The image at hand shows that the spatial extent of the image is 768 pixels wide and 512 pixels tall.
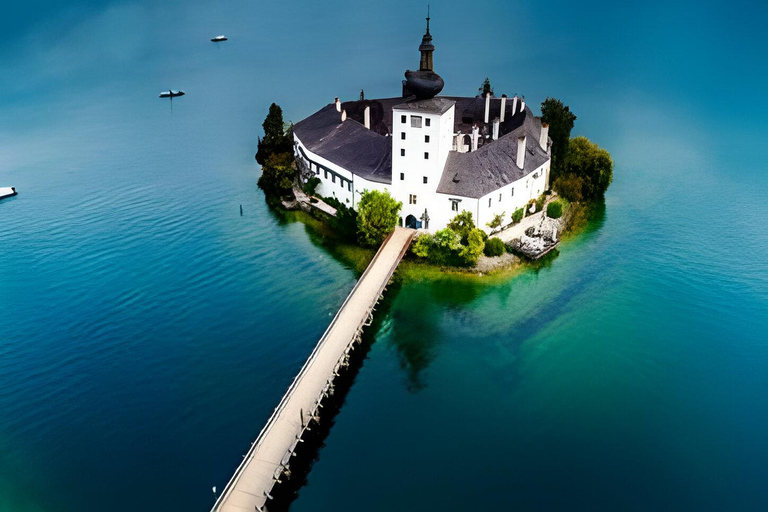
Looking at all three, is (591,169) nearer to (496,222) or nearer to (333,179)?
(496,222)

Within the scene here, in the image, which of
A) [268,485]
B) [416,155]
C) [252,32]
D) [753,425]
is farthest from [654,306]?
[252,32]

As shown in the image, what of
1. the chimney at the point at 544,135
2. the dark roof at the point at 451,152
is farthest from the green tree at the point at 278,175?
the chimney at the point at 544,135

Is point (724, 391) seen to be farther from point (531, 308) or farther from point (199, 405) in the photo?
point (199, 405)

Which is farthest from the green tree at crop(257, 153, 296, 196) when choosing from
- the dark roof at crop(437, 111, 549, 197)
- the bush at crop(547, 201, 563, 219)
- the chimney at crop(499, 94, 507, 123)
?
the bush at crop(547, 201, 563, 219)

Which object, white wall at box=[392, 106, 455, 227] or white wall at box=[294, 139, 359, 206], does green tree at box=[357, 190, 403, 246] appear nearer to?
white wall at box=[392, 106, 455, 227]

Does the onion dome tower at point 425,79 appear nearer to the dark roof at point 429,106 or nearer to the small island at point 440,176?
the small island at point 440,176

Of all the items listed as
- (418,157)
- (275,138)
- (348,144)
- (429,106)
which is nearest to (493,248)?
(418,157)
